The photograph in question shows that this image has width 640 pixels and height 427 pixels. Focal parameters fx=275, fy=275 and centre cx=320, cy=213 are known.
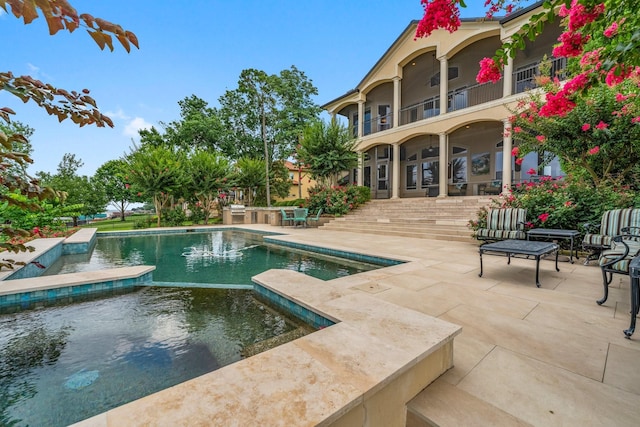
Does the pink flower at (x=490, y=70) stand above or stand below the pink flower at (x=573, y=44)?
below

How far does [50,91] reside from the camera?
1.36m

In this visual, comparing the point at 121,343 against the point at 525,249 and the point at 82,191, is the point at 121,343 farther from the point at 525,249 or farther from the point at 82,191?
the point at 82,191

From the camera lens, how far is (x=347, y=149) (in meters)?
13.5

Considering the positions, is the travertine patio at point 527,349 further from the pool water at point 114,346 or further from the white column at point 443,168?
the white column at point 443,168

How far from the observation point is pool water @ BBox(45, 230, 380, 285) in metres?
5.18

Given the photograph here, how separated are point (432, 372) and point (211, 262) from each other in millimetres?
5582

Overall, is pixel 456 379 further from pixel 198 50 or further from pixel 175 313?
pixel 198 50

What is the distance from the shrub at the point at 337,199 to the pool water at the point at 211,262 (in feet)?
17.6

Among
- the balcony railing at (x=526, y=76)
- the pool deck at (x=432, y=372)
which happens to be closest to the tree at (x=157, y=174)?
the pool deck at (x=432, y=372)

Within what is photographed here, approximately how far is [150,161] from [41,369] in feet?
43.0

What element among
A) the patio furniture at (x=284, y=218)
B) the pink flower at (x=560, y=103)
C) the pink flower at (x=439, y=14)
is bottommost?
the patio furniture at (x=284, y=218)

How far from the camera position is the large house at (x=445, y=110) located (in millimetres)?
11188

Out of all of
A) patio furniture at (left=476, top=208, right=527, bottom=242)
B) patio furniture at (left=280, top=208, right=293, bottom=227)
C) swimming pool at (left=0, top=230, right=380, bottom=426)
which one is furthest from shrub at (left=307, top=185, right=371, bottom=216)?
swimming pool at (left=0, top=230, right=380, bottom=426)

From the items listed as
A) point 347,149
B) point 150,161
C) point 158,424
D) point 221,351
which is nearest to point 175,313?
point 221,351
